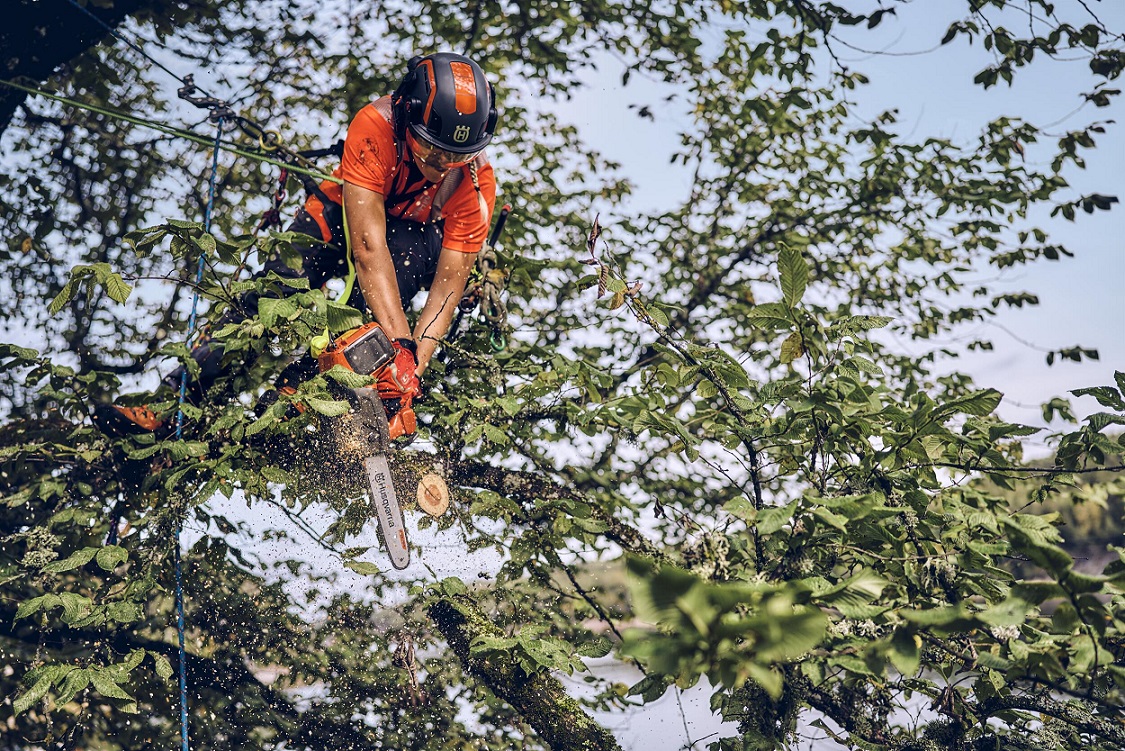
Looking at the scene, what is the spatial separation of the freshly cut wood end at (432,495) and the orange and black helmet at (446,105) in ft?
4.62

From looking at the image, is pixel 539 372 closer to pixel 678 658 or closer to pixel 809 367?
pixel 809 367

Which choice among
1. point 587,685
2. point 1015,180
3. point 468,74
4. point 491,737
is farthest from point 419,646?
point 1015,180

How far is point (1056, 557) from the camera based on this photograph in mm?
1431

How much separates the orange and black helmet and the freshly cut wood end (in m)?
1.41

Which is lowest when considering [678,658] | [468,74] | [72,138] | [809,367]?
[678,658]

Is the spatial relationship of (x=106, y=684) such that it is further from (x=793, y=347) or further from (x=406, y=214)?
(x=793, y=347)

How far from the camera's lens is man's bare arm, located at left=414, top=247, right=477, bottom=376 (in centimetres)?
371

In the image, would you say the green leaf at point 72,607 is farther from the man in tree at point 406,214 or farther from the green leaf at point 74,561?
the man in tree at point 406,214

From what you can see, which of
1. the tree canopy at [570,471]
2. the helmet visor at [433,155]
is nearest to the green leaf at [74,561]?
the tree canopy at [570,471]

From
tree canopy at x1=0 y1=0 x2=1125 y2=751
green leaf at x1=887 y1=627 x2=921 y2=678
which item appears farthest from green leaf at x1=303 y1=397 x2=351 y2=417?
green leaf at x1=887 y1=627 x2=921 y2=678

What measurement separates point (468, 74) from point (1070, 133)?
3.79 meters

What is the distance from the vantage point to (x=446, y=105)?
322 cm

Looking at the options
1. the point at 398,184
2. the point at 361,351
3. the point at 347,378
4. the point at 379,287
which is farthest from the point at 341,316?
the point at 398,184

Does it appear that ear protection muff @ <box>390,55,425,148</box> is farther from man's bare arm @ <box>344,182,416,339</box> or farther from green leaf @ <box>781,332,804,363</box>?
green leaf @ <box>781,332,804,363</box>
